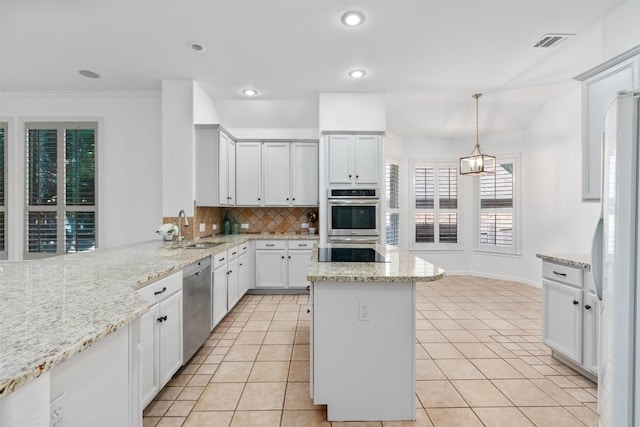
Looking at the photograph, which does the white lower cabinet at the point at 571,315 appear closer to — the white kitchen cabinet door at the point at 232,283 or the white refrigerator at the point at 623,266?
the white refrigerator at the point at 623,266

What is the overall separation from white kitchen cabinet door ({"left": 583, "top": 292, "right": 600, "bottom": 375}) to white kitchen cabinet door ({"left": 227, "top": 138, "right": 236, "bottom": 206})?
408 centimetres

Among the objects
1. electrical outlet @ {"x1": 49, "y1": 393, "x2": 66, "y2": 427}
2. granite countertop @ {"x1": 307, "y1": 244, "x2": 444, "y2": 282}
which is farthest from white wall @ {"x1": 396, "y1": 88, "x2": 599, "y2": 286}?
electrical outlet @ {"x1": 49, "y1": 393, "x2": 66, "y2": 427}

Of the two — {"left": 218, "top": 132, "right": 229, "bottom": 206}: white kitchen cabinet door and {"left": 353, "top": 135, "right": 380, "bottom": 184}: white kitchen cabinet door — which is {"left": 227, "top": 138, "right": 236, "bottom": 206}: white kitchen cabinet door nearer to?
{"left": 218, "top": 132, "right": 229, "bottom": 206}: white kitchen cabinet door

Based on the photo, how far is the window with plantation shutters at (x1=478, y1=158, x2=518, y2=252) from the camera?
546 centimetres

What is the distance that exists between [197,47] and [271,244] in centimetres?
269

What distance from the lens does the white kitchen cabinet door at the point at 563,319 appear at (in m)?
2.28

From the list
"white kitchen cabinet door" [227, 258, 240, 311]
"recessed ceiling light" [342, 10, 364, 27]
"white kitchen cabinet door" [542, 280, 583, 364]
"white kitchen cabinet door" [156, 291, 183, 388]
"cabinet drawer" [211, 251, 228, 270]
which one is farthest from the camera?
"white kitchen cabinet door" [227, 258, 240, 311]

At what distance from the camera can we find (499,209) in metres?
5.59

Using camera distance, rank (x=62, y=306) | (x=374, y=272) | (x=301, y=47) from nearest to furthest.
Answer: (x=62, y=306)
(x=374, y=272)
(x=301, y=47)

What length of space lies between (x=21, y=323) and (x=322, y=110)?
370 cm

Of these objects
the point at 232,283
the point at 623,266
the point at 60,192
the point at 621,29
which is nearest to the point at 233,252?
the point at 232,283

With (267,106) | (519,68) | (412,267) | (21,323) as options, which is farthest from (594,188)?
(267,106)

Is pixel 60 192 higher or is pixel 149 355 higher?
pixel 60 192

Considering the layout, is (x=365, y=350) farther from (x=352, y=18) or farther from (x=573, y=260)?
(x=352, y=18)
